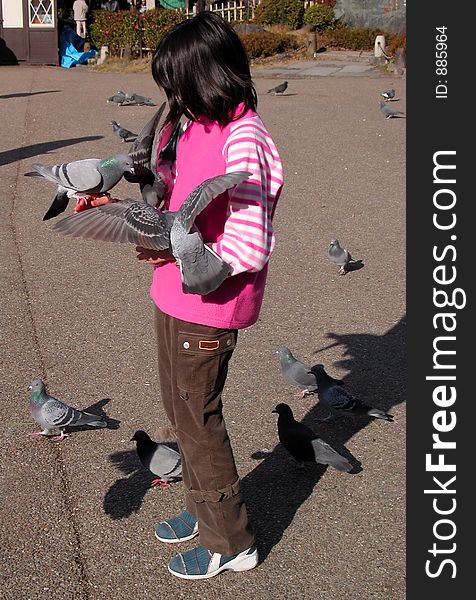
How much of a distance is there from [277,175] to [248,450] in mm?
2002

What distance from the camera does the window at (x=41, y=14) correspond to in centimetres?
3139

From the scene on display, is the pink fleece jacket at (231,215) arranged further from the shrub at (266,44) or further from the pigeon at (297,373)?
the shrub at (266,44)

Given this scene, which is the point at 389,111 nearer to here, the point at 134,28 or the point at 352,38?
the point at 352,38

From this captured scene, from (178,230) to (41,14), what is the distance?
3051 cm

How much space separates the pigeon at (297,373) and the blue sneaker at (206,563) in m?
1.69

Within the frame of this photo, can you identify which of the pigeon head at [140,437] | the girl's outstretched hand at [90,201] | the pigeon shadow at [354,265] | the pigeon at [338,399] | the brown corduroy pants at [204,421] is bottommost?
the pigeon shadow at [354,265]

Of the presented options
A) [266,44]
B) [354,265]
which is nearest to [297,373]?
[354,265]

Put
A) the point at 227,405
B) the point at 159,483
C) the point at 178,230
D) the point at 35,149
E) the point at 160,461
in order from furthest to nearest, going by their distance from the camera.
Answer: the point at 35,149
the point at 227,405
the point at 159,483
the point at 160,461
the point at 178,230

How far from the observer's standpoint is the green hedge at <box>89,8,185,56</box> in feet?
101

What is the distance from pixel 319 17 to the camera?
3325 centimetres

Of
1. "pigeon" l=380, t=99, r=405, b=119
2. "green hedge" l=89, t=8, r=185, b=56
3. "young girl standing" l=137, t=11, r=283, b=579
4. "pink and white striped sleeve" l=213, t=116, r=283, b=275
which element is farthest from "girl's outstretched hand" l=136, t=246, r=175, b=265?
"green hedge" l=89, t=8, r=185, b=56

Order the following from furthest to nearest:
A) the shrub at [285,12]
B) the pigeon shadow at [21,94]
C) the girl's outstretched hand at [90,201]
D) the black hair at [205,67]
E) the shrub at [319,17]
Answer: the shrub at [285,12] → the shrub at [319,17] → the pigeon shadow at [21,94] → the girl's outstretched hand at [90,201] → the black hair at [205,67]

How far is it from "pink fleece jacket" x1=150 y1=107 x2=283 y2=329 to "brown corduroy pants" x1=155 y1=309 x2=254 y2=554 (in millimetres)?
80

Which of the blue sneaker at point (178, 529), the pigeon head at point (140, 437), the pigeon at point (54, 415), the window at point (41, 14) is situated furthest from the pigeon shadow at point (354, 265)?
the window at point (41, 14)
